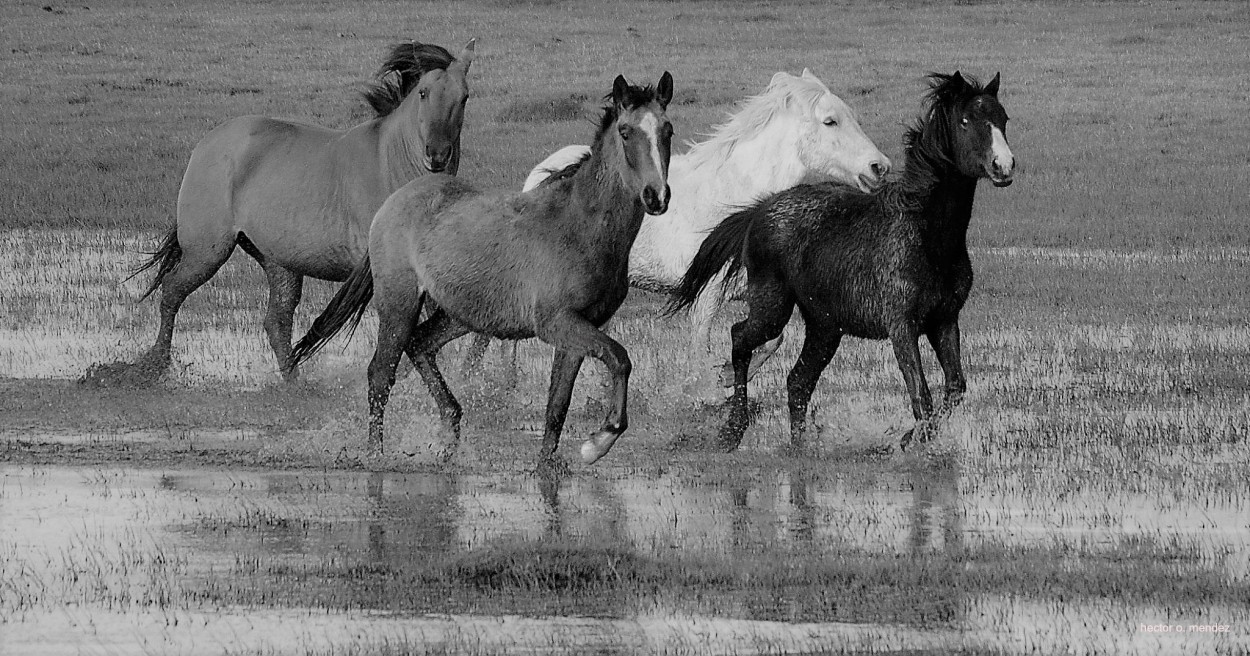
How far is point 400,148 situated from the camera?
9.12 meters

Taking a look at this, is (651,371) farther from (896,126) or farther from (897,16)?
(897,16)

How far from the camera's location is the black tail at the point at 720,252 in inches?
350

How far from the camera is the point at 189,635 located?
5172 millimetres

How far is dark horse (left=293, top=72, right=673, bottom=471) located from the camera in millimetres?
7188

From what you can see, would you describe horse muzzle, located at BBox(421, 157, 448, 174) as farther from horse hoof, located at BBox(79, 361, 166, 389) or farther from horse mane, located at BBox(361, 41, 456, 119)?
horse hoof, located at BBox(79, 361, 166, 389)

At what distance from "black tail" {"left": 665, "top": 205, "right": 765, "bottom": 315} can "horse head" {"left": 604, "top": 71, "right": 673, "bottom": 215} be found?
167 centimetres

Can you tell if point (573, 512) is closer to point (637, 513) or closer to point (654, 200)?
point (637, 513)

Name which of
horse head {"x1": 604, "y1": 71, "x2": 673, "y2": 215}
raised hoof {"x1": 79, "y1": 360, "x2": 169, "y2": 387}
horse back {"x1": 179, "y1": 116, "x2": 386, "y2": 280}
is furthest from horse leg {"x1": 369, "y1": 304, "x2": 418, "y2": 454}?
raised hoof {"x1": 79, "y1": 360, "x2": 169, "y2": 387}

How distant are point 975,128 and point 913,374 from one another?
3.64 ft

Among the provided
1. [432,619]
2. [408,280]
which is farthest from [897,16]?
[432,619]

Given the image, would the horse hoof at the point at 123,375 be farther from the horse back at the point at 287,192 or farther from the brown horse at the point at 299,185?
the horse back at the point at 287,192

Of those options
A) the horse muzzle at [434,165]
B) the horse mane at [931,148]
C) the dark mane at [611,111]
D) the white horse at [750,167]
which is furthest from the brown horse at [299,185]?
the horse mane at [931,148]

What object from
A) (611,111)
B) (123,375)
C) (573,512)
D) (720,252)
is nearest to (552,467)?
(573,512)

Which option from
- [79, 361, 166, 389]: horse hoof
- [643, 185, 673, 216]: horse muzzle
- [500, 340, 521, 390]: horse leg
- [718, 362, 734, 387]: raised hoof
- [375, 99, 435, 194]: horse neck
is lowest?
[500, 340, 521, 390]: horse leg
